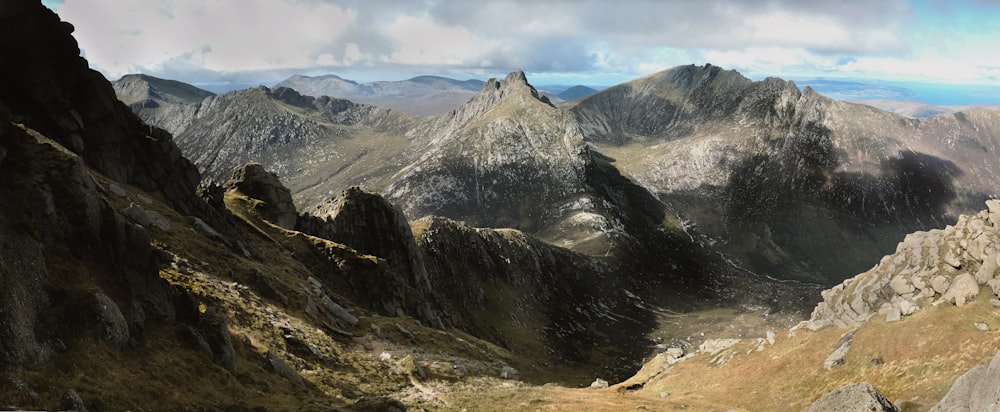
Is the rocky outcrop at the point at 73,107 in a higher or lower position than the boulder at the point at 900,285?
higher

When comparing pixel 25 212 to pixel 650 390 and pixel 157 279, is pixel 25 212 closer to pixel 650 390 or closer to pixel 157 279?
pixel 157 279

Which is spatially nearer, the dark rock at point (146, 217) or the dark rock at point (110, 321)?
the dark rock at point (110, 321)

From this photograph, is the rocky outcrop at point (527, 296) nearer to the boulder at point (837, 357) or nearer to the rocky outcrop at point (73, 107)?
the rocky outcrop at point (73, 107)

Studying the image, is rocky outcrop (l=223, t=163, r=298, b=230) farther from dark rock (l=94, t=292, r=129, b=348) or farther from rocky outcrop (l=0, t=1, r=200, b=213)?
dark rock (l=94, t=292, r=129, b=348)

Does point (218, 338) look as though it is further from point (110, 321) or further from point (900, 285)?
point (900, 285)

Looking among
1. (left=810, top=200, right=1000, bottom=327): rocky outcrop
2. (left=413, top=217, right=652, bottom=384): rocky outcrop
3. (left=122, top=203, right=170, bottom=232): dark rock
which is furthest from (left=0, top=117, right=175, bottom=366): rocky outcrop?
(left=413, top=217, right=652, bottom=384): rocky outcrop

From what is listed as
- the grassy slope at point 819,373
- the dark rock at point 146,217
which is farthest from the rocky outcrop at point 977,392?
the dark rock at point 146,217

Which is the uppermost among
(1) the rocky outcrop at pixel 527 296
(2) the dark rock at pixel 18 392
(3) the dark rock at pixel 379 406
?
(2) the dark rock at pixel 18 392
